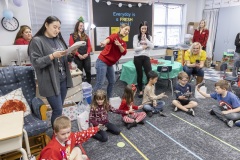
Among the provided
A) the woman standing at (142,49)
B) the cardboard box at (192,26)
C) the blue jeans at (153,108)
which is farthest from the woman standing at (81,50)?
the cardboard box at (192,26)

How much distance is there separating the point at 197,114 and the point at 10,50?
2735 millimetres

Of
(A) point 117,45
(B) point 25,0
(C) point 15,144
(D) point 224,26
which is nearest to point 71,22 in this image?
(B) point 25,0

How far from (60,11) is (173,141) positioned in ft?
12.7

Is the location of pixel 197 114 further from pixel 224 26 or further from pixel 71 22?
pixel 224 26

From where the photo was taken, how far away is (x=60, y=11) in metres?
4.48

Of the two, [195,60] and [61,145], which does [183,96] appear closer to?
[195,60]

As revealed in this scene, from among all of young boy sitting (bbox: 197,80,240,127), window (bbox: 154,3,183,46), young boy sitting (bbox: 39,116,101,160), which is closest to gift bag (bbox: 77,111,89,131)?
young boy sitting (bbox: 39,116,101,160)

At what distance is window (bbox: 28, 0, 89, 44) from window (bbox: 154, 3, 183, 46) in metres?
2.59

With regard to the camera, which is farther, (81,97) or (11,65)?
(81,97)

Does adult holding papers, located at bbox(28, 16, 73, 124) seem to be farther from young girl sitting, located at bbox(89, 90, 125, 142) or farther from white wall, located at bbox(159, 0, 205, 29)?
white wall, located at bbox(159, 0, 205, 29)

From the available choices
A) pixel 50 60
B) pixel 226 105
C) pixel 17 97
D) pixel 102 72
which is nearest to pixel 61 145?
pixel 50 60

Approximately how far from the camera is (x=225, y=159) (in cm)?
189

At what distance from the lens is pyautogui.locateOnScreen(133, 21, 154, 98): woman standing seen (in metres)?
3.39

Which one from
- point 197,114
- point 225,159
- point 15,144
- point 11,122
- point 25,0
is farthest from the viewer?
point 25,0
